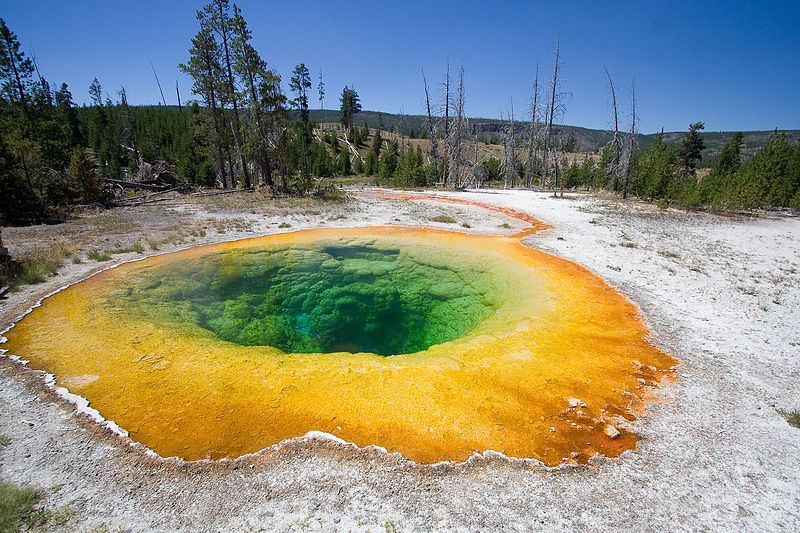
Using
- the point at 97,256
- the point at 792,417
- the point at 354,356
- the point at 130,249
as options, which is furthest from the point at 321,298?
the point at 792,417

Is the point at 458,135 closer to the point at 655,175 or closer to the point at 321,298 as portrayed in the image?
the point at 655,175

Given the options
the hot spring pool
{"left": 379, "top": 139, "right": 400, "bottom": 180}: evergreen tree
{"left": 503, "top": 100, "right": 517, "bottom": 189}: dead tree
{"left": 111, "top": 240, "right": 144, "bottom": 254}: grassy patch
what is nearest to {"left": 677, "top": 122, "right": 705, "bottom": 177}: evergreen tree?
{"left": 503, "top": 100, "right": 517, "bottom": 189}: dead tree

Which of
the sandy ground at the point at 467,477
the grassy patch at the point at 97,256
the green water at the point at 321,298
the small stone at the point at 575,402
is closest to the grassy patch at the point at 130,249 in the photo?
the grassy patch at the point at 97,256

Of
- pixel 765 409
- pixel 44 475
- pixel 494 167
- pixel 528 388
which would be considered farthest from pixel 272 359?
pixel 494 167

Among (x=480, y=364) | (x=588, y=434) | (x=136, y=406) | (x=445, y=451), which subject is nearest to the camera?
(x=445, y=451)

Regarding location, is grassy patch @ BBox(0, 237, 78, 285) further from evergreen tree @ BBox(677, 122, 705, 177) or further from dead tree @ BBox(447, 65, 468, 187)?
evergreen tree @ BBox(677, 122, 705, 177)

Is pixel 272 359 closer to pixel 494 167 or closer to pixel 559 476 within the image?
pixel 559 476
